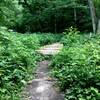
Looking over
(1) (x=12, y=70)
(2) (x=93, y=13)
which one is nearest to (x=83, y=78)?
(1) (x=12, y=70)

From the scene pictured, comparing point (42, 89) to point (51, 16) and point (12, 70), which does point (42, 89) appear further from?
point (51, 16)

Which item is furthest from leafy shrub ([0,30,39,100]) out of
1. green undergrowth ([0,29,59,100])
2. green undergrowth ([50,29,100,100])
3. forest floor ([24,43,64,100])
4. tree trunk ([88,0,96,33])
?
tree trunk ([88,0,96,33])

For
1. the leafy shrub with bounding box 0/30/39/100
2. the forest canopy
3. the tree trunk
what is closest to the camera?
the leafy shrub with bounding box 0/30/39/100

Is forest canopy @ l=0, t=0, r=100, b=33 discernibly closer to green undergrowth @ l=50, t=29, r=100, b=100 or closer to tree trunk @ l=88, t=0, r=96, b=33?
tree trunk @ l=88, t=0, r=96, b=33

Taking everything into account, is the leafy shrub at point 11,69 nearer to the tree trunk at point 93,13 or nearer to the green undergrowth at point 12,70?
the green undergrowth at point 12,70

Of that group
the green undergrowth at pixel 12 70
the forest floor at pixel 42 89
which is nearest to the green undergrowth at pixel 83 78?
the forest floor at pixel 42 89

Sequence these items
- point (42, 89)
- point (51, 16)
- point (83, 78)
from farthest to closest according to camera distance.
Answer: point (51, 16) → point (42, 89) → point (83, 78)

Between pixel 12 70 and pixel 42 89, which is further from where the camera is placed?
pixel 12 70

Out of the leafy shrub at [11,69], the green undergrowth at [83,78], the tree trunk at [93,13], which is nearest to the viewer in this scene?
the green undergrowth at [83,78]

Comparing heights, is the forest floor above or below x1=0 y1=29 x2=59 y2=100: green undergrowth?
below

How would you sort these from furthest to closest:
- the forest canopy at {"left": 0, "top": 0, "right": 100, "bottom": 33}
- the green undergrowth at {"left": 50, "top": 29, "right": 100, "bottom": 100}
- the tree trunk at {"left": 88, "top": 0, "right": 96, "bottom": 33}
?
the forest canopy at {"left": 0, "top": 0, "right": 100, "bottom": 33} → the tree trunk at {"left": 88, "top": 0, "right": 96, "bottom": 33} → the green undergrowth at {"left": 50, "top": 29, "right": 100, "bottom": 100}

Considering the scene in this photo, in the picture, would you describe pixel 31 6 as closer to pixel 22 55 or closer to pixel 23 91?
pixel 22 55

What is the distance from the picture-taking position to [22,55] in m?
9.22

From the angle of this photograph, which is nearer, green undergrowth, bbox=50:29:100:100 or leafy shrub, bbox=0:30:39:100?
green undergrowth, bbox=50:29:100:100
